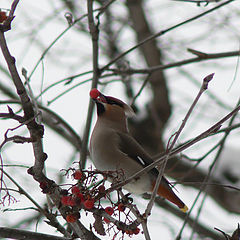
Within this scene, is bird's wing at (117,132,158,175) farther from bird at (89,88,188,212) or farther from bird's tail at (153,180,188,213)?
bird's tail at (153,180,188,213)

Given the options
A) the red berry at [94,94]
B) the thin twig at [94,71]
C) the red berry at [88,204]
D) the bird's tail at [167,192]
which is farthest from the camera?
the thin twig at [94,71]

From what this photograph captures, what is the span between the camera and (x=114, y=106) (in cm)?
381

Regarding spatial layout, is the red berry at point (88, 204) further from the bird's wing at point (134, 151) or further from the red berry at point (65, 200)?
the bird's wing at point (134, 151)

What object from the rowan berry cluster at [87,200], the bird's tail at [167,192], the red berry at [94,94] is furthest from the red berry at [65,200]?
the bird's tail at [167,192]

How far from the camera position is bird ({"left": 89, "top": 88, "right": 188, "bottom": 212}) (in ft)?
10.1

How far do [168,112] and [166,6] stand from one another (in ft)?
8.01

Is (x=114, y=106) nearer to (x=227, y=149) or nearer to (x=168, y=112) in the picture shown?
(x=227, y=149)

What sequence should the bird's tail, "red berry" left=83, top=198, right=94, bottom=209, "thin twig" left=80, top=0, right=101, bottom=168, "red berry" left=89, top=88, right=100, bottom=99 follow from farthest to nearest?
"thin twig" left=80, top=0, right=101, bottom=168, the bird's tail, "red berry" left=89, top=88, right=100, bottom=99, "red berry" left=83, top=198, right=94, bottom=209

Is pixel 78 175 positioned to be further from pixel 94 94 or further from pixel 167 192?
pixel 167 192

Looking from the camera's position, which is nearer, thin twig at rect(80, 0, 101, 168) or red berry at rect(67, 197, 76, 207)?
red berry at rect(67, 197, 76, 207)

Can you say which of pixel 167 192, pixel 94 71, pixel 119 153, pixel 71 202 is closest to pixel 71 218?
pixel 71 202

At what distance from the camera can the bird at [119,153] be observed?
3.09 metres

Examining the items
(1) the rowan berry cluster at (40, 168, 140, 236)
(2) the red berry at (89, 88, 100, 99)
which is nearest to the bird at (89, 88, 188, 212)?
(2) the red berry at (89, 88, 100, 99)

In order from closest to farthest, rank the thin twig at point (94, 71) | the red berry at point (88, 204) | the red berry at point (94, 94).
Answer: the red berry at point (88, 204) < the red berry at point (94, 94) < the thin twig at point (94, 71)
